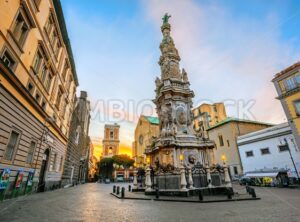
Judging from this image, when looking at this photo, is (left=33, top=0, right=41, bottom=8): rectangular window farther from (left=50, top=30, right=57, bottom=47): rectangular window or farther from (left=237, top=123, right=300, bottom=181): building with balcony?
(left=237, top=123, right=300, bottom=181): building with balcony

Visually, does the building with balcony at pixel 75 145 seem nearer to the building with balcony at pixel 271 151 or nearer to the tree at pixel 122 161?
the tree at pixel 122 161

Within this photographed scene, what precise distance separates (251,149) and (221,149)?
25.3ft

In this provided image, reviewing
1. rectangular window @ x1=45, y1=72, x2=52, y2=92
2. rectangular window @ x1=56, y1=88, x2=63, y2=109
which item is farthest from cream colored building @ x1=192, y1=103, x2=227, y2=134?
rectangular window @ x1=45, y1=72, x2=52, y2=92

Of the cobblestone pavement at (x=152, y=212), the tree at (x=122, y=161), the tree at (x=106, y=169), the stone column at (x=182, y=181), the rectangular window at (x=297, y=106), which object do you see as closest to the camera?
the cobblestone pavement at (x=152, y=212)

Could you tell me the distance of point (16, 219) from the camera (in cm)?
595

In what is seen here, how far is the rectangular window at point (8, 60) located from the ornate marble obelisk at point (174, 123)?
1337 centimetres

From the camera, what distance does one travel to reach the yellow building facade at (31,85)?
9977mm

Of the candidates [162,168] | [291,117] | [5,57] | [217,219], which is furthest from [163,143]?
[291,117]

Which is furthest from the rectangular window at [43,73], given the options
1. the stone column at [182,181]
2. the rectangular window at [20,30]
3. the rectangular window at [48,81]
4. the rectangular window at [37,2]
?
the stone column at [182,181]

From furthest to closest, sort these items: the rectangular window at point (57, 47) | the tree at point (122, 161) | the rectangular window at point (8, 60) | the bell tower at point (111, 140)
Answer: the bell tower at point (111, 140) < the tree at point (122, 161) < the rectangular window at point (57, 47) < the rectangular window at point (8, 60)

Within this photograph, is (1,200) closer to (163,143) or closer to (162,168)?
(162,168)

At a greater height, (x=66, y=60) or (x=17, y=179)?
(x=66, y=60)

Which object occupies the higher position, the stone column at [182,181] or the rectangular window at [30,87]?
the rectangular window at [30,87]

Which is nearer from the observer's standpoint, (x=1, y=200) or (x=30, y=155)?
(x=1, y=200)
